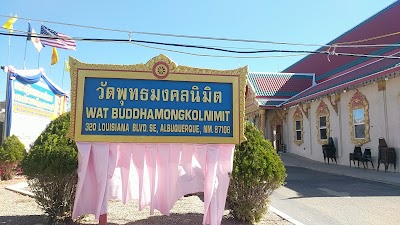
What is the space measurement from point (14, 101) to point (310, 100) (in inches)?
604

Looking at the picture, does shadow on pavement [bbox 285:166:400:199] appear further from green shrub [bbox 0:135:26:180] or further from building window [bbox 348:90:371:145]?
green shrub [bbox 0:135:26:180]

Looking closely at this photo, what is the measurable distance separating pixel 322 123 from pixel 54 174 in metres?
17.3

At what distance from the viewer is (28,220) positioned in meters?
5.75

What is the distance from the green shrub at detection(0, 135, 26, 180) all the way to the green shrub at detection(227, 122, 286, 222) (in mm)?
9005

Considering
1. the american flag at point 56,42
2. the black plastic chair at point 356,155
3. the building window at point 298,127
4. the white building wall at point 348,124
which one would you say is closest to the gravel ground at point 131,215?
the american flag at point 56,42

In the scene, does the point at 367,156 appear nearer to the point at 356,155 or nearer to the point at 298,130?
the point at 356,155

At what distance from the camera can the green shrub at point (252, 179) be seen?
5.38 metres

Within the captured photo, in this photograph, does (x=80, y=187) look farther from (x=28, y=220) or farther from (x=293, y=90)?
(x=293, y=90)

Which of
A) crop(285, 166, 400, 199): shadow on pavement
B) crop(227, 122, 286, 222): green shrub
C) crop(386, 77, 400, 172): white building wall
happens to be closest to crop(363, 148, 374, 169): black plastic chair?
crop(386, 77, 400, 172): white building wall

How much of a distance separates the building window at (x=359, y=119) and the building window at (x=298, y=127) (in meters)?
5.64

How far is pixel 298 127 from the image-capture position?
76.1 ft

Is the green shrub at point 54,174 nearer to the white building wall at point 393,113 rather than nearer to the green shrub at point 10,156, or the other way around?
the green shrub at point 10,156

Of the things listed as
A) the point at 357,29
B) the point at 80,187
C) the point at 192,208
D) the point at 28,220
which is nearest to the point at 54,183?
the point at 80,187

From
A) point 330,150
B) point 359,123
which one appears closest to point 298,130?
point 330,150
